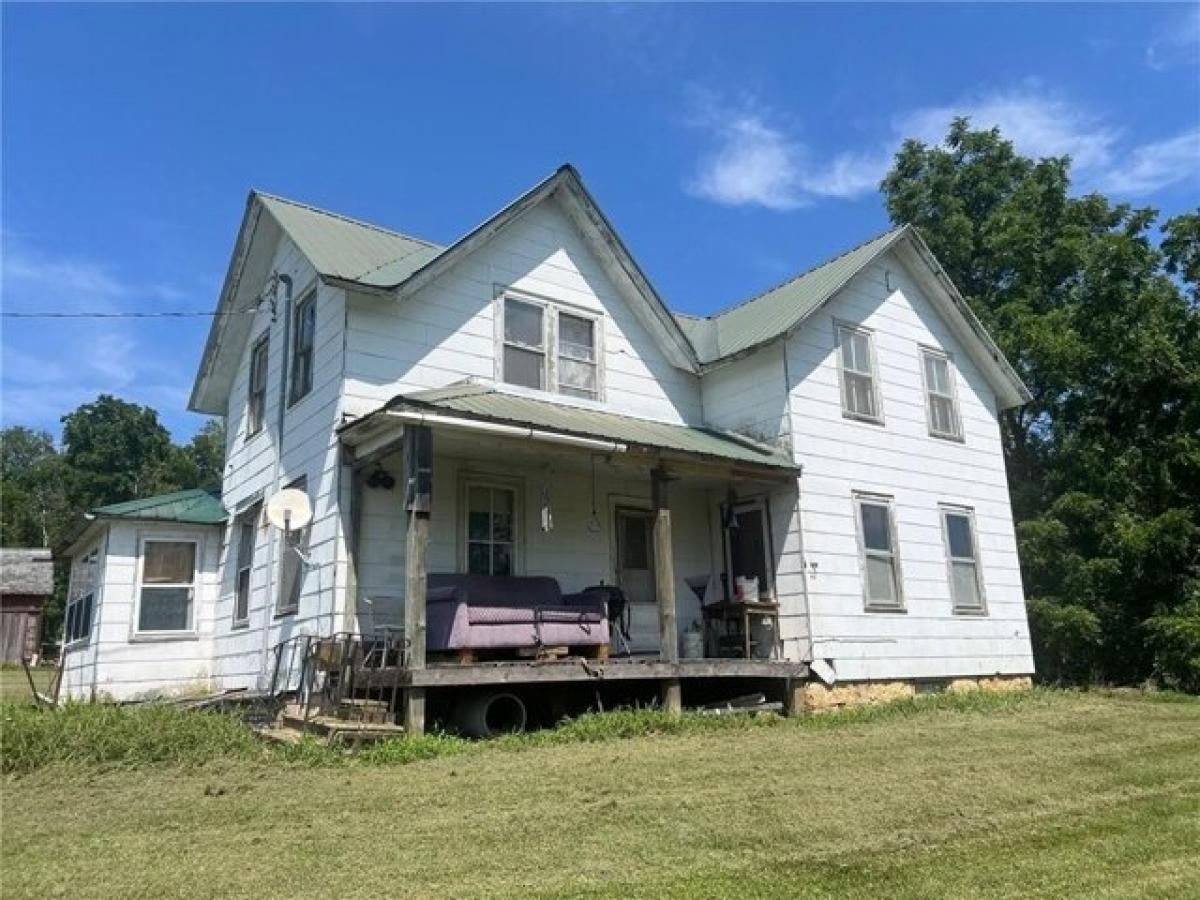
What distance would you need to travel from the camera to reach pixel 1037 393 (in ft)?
80.3

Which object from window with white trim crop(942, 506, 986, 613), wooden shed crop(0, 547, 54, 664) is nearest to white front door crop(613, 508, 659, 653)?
window with white trim crop(942, 506, 986, 613)

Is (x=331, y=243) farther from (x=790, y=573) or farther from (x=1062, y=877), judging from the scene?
(x=1062, y=877)

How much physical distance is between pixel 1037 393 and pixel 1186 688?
9115mm

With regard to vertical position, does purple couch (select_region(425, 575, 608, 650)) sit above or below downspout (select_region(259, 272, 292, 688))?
below

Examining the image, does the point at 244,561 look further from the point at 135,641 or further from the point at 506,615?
the point at 506,615

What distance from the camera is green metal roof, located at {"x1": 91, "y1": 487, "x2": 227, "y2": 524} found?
1362 centimetres

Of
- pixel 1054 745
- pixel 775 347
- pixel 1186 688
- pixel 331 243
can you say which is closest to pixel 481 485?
pixel 331 243

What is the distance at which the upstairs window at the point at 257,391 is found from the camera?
14719mm

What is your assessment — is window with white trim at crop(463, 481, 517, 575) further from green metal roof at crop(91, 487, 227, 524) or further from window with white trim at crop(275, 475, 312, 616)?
green metal roof at crop(91, 487, 227, 524)

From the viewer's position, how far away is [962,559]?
1588 centimetres

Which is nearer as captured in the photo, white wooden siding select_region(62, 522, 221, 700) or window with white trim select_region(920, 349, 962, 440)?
white wooden siding select_region(62, 522, 221, 700)

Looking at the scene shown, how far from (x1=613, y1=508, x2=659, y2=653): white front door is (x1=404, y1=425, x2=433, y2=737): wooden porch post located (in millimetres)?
4601

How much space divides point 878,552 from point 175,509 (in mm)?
10807

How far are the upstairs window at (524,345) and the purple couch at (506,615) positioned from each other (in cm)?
330
